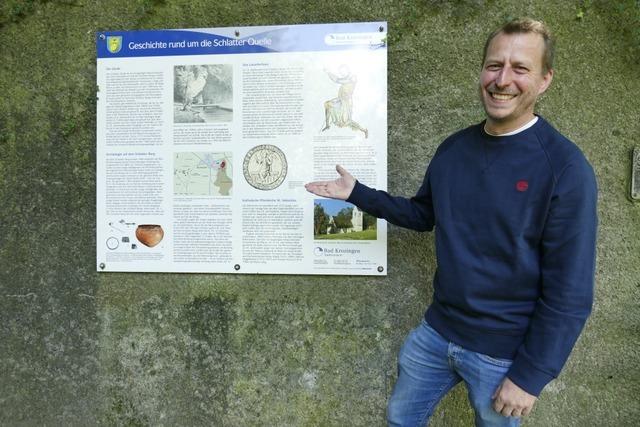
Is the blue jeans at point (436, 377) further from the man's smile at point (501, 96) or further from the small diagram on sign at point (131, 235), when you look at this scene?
the small diagram on sign at point (131, 235)

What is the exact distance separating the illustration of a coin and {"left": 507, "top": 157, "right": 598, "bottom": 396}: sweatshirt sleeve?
4.43 feet

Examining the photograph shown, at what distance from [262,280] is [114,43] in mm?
1543

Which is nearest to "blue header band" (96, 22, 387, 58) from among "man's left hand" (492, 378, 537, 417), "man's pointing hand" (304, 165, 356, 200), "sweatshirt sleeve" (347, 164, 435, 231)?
"man's pointing hand" (304, 165, 356, 200)

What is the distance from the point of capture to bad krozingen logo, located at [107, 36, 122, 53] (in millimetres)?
2531

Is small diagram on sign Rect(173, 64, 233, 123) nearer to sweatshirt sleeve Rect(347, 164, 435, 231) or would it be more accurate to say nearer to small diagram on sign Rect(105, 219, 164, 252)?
small diagram on sign Rect(105, 219, 164, 252)

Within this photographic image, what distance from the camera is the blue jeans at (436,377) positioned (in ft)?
5.42

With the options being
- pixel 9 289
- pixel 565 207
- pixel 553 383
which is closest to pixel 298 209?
pixel 565 207

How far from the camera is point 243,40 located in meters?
2.45

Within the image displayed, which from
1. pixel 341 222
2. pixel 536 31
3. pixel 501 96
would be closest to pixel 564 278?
pixel 501 96

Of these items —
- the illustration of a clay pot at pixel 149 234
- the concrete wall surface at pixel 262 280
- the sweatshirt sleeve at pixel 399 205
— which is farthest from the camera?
the illustration of a clay pot at pixel 149 234

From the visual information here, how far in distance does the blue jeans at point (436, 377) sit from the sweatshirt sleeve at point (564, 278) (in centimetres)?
14

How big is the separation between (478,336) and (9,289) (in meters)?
2.56

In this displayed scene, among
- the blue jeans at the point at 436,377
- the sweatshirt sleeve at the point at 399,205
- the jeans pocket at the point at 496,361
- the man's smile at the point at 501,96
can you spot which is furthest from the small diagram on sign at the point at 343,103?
the jeans pocket at the point at 496,361

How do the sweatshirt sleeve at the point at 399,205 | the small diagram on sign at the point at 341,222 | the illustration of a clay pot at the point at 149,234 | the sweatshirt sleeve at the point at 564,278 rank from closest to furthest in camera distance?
the sweatshirt sleeve at the point at 564,278, the sweatshirt sleeve at the point at 399,205, the small diagram on sign at the point at 341,222, the illustration of a clay pot at the point at 149,234
